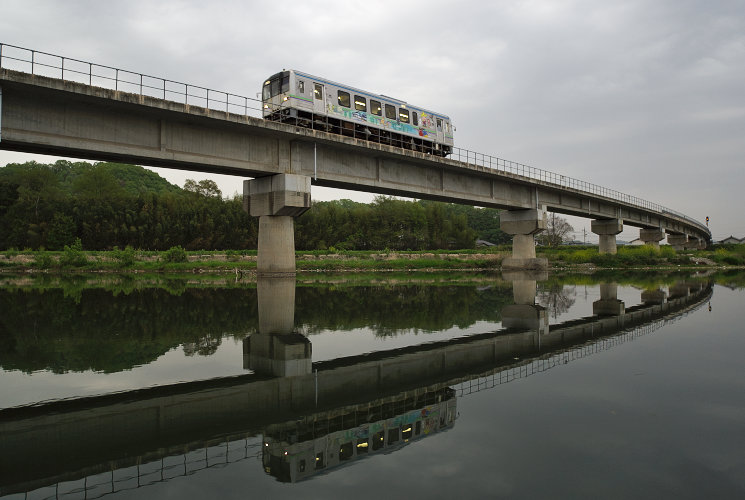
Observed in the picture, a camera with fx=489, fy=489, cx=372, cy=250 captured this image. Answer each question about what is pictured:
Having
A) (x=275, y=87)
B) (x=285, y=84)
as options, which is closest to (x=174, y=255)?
(x=275, y=87)

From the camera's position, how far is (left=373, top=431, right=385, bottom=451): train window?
190 inches

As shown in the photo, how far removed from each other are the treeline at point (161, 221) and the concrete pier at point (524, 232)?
1264 inches

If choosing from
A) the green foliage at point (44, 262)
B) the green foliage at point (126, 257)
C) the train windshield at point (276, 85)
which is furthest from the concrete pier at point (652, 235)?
the green foliage at point (44, 262)

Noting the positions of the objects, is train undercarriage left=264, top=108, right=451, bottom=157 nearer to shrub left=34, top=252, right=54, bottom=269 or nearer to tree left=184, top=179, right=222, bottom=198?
shrub left=34, top=252, right=54, bottom=269

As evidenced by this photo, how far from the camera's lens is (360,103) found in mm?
32844

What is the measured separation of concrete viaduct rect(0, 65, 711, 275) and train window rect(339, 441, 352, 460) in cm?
2091

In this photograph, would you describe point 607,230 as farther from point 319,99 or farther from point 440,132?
point 319,99

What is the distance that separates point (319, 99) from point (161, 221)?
45.5m

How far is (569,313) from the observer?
15219 millimetres

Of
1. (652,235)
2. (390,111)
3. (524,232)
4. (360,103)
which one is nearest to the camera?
(360,103)

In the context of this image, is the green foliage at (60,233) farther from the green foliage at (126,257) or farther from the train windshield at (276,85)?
the train windshield at (276,85)

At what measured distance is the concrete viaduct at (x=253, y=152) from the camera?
20.5m

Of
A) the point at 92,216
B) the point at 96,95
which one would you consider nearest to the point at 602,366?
the point at 96,95

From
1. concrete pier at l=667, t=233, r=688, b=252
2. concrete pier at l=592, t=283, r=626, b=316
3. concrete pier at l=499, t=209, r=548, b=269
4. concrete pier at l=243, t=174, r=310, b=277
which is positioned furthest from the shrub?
concrete pier at l=667, t=233, r=688, b=252
